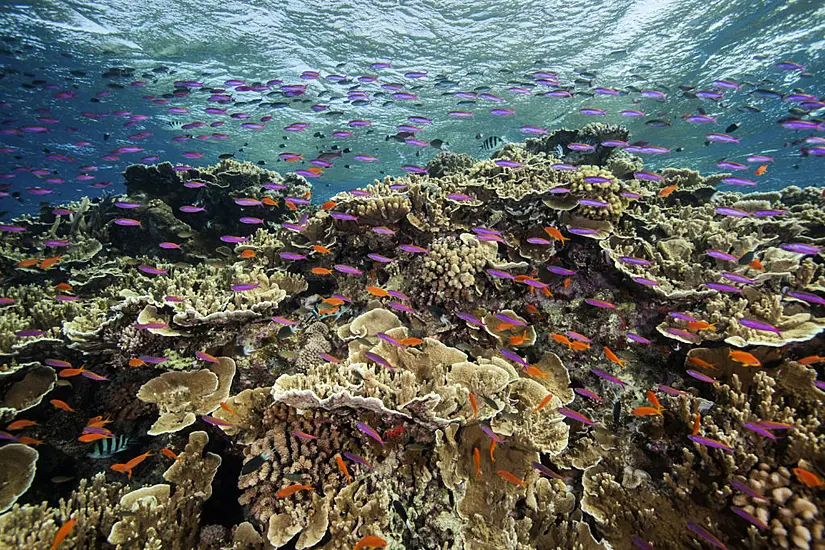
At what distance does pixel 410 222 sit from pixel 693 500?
4.35 meters

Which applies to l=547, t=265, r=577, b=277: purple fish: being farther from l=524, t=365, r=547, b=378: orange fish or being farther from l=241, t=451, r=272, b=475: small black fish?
l=241, t=451, r=272, b=475: small black fish

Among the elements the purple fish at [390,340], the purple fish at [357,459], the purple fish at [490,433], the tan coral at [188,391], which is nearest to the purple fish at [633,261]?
the purple fish at [490,433]

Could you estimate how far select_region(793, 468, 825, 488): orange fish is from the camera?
2.41 metres

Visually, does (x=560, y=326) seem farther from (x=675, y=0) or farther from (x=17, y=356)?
(x=675, y=0)

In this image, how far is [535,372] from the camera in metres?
3.91

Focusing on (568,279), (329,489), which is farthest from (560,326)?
(329,489)

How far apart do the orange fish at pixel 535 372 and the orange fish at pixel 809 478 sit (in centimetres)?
205

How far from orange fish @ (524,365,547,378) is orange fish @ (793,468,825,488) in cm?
205

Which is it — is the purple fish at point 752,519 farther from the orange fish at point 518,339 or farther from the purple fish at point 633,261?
the purple fish at point 633,261

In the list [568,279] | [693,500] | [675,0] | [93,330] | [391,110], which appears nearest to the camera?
[693,500]

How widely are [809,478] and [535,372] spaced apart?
6.93ft

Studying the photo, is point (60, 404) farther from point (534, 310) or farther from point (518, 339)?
point (534, 310)

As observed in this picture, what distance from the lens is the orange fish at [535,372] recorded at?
392 cm

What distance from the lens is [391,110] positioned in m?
26.3
